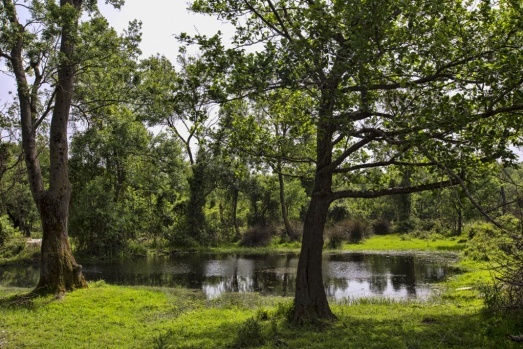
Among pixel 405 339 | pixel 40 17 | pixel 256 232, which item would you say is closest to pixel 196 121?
pixel 405 339

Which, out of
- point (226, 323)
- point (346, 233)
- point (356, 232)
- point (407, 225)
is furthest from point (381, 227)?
point (226, 323)

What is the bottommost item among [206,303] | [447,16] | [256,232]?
[206,303]

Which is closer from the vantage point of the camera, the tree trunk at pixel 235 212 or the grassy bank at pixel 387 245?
the grassy bank at pixel 387 245

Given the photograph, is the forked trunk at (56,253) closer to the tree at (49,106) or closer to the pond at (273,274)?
the tree at (49,106)

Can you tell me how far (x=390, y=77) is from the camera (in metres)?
8.76

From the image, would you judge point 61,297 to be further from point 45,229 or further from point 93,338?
point 93,338

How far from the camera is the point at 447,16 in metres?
8.98

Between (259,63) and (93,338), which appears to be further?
(93,338)

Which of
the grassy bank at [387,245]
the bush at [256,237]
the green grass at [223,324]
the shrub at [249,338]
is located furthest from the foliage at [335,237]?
the shrub at [249,338]

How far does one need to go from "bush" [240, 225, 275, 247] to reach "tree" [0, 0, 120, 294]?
906 inches

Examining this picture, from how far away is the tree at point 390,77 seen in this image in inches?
307

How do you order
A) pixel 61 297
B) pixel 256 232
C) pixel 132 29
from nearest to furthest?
pixel 61 297, pixel 132 29, pixel 256 232

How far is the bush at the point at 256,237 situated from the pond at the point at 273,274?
22.3 feet

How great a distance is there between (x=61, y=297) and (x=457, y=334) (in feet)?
34.0
